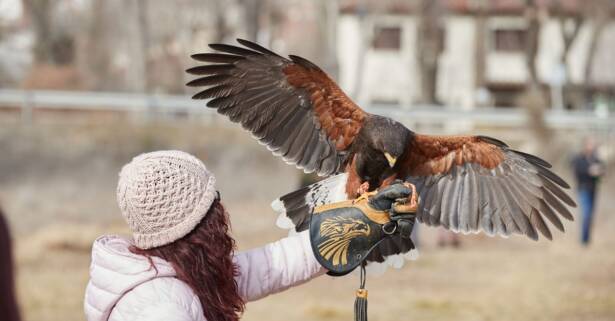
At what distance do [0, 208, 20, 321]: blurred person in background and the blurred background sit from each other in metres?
1.94

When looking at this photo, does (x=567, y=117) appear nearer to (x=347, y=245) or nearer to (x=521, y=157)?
(x=521, y=157)

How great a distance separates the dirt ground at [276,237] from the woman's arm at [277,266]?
727 cm

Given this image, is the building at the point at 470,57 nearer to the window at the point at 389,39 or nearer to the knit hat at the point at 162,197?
the window at the point at 389,39

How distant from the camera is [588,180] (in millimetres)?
16266

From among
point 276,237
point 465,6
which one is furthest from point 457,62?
point 276,237

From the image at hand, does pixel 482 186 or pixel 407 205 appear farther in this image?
pixel 482 186

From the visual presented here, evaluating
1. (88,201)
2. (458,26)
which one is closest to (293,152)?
(88,201)

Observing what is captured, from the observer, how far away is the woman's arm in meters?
3.35

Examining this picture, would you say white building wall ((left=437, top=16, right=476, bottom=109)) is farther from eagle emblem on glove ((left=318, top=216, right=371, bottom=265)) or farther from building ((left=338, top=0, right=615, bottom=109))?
eagle emblem on glove ((left=318, top=216, right=371, bottom=265))

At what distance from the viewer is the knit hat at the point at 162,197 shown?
9.56 feet

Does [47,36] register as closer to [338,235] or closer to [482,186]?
[482,186]

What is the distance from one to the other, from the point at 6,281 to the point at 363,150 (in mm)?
2989

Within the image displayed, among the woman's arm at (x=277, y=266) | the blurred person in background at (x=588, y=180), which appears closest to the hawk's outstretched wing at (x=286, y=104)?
the woman's arm at (x=277, y=266)

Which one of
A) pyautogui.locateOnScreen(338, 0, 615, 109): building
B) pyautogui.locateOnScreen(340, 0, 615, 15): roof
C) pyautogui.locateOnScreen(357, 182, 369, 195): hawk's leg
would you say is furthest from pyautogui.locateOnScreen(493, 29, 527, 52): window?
pyautogui.locateOnScreen(357, 182, 369, 195): hawk's leg
